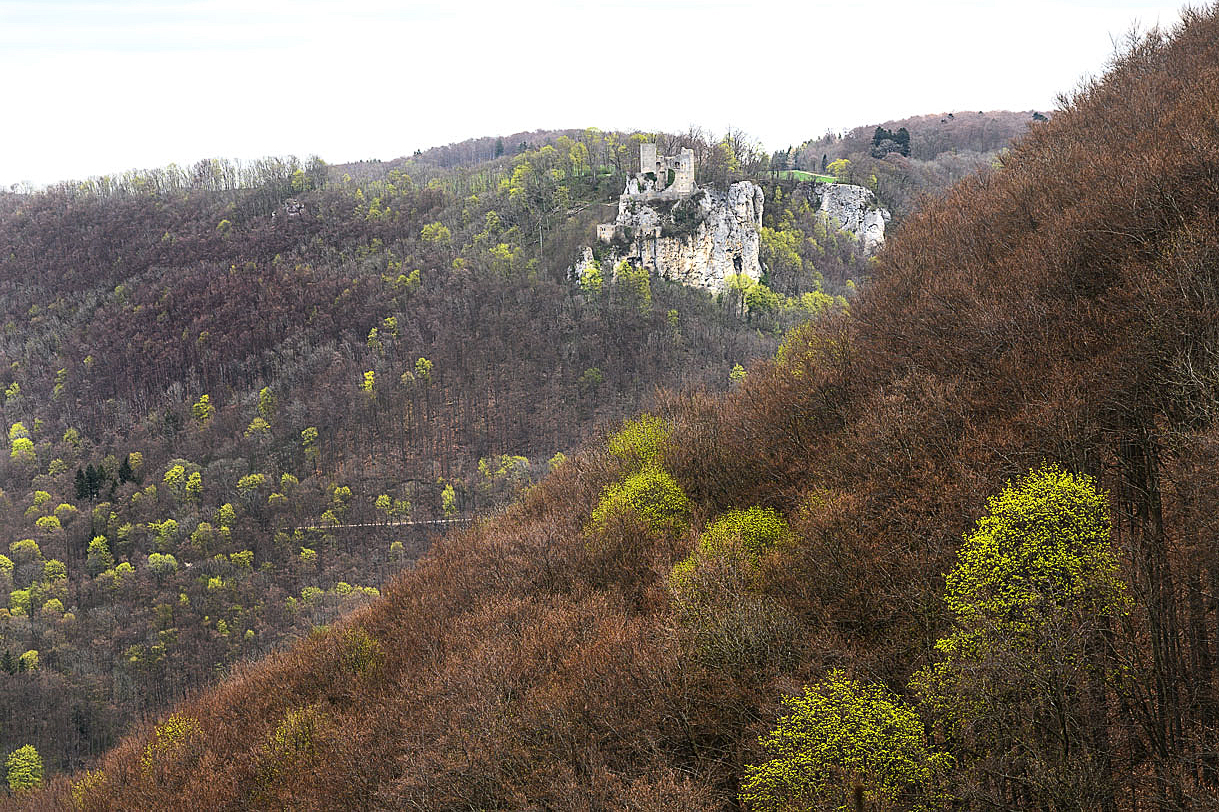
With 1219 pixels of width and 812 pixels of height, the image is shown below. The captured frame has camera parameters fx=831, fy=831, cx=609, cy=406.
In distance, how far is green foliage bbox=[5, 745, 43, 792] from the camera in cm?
5250

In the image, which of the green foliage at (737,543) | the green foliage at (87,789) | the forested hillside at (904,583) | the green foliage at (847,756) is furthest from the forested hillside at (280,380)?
the green foliage at (847,756)

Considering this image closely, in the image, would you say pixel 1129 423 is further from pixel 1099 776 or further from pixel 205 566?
pixel 205 566

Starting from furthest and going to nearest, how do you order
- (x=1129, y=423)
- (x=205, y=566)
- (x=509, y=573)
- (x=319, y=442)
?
(x=319, y=442)
(x=205, y=566)
(x=509, y=573)
(x=1129, y=423)

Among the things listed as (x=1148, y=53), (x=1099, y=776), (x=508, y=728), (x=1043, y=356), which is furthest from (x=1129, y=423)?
(x=1148, y=53)

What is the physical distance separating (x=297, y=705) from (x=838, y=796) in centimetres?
2709

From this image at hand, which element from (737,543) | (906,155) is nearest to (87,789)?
(737,543)

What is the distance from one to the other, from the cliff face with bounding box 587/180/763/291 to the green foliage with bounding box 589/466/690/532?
268ft

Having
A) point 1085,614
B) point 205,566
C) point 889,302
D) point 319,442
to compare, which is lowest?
point 205,566

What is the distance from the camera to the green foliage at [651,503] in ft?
103

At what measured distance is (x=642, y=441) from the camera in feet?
126

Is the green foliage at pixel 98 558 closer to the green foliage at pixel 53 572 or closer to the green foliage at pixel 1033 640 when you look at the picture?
the green foliage at pixel 53 572

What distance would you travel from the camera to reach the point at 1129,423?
18.3 metres

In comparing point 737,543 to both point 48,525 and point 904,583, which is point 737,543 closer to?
point 904,583

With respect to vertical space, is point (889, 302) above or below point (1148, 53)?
below
